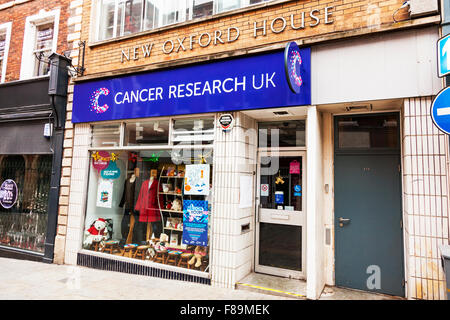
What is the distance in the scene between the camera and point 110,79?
20.7ft

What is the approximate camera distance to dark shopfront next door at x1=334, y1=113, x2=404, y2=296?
4527 mm

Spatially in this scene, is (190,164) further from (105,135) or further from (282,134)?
(105,135)

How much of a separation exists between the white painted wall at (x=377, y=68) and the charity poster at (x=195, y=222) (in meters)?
2.75

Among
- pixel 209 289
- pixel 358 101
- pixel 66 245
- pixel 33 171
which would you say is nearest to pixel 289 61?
pixel 358 101

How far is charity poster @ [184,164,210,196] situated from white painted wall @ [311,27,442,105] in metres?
2.31

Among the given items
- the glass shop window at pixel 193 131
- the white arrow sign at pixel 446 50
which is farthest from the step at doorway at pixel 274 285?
the white arrow sign at pixel 446 50

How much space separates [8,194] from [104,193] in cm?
332

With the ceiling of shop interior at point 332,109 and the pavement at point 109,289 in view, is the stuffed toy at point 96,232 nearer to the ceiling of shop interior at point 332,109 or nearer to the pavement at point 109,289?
the pavement at point 109,289

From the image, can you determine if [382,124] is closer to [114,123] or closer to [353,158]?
[353,158]

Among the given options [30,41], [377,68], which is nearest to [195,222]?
[377,68]

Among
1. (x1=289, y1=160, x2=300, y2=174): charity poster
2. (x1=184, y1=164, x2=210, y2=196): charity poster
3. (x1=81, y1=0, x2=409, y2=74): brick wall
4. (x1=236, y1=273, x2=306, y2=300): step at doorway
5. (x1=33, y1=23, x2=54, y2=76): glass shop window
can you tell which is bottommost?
(x1=236, y1=273, x2=306, y2=300): step at doorway

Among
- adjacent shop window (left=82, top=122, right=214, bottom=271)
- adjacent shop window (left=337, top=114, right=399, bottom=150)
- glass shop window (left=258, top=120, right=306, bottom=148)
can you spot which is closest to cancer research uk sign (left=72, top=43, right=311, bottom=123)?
adjacent shop window (left=82, top=122, right=214, bottom=271)

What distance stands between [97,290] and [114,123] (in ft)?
11.2

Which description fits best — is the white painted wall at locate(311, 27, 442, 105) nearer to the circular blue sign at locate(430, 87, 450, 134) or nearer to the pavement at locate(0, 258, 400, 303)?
the circular blue sign at locate(430, 87, 450, 134)
